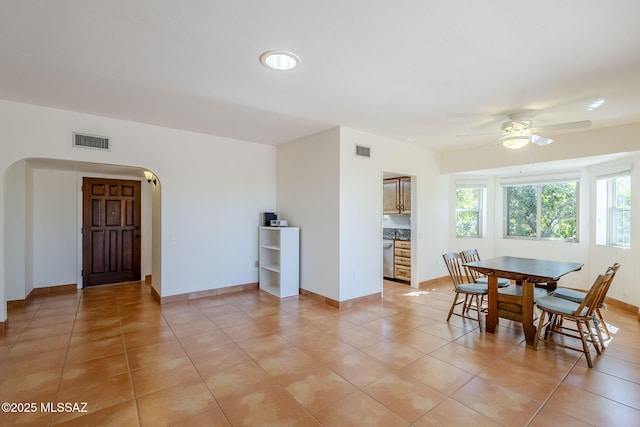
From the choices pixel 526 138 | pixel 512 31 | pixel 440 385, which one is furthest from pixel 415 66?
pixel 440 385

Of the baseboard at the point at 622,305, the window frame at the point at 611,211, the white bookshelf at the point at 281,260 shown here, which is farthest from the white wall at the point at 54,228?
the window frame at the point at 611,211

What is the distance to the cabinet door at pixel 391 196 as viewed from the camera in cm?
620

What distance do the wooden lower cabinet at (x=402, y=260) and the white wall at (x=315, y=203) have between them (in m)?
2.07

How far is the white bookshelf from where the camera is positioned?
16.1 ft

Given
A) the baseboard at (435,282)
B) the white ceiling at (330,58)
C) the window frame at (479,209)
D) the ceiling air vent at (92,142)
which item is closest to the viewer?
the white ceiling at (330,58)

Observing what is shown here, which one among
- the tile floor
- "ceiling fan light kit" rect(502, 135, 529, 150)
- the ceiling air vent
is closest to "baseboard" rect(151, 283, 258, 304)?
the tile floor

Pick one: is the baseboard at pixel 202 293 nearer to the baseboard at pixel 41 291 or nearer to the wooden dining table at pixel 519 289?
the baseboard at pixel 41 291

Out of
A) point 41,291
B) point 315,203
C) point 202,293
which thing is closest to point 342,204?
point 315,203

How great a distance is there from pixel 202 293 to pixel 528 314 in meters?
4.41

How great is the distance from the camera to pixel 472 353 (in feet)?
9.75

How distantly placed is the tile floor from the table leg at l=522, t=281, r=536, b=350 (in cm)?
16

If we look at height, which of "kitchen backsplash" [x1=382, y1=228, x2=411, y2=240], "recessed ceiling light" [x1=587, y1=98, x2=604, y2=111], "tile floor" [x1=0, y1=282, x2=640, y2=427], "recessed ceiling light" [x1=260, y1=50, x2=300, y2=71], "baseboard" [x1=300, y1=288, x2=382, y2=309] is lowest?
"tile floor" [x1=0, y1=282, x2=640, y2=427]

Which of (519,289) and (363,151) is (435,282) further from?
(363,151)

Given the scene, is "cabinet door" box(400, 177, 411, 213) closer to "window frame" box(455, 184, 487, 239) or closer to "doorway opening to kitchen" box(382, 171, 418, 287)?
"doorway opening to kitchen" box(382, 171, 418, 287)
